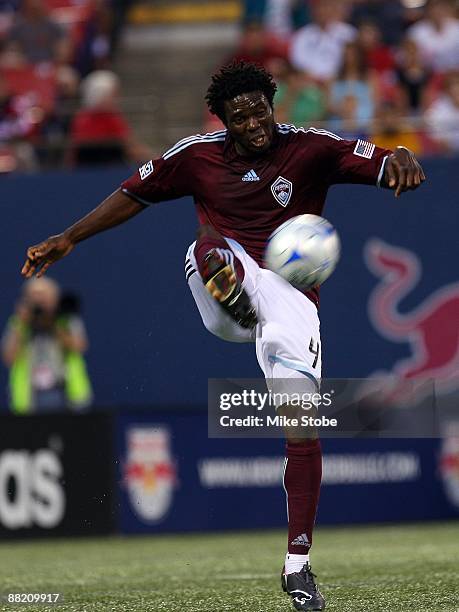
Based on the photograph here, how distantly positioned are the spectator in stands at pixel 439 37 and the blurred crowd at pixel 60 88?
2859mm

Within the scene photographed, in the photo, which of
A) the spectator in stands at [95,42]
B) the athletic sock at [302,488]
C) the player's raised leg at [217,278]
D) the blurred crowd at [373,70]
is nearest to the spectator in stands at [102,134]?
the blurred crowd at [373,70]

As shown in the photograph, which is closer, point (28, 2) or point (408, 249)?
point (408, 249)

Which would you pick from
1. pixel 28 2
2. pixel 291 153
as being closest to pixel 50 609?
pixel 291 153

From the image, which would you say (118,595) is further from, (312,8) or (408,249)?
(312,8)

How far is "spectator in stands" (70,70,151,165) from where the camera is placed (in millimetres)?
13461

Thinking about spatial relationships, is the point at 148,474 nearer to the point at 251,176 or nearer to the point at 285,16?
the point at 251,176

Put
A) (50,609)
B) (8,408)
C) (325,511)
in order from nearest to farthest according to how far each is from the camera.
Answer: (50,609) < (325,511) < (8,408)

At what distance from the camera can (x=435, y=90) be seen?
13.2 metres

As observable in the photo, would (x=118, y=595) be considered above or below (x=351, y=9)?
below

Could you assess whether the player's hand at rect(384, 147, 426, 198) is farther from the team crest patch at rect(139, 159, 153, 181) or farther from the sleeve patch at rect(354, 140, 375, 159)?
the team crest patch at rect(139, 159, 153, 181)

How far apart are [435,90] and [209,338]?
10.3 ft

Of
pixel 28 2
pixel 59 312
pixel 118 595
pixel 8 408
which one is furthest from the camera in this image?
pixel 28 2

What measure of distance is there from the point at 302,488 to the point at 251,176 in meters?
1.42

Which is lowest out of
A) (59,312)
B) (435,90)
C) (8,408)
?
(8,408)
